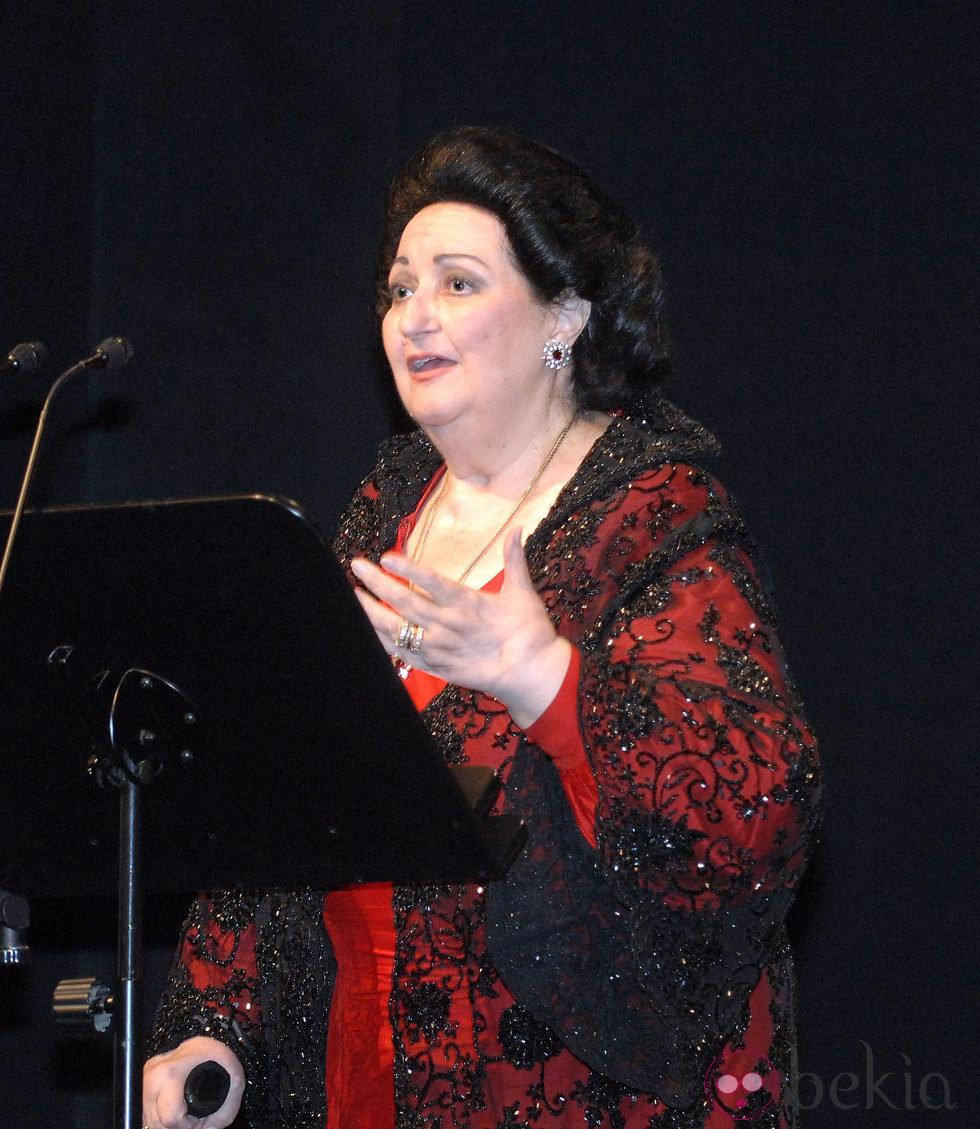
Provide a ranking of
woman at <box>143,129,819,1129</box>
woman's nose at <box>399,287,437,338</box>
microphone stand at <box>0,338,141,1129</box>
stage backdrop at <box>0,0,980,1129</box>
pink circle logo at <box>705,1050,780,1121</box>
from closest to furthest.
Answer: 1. microphone stand at <box>0,338,141,1129</box>
2. woman at <box>143,129,819,1129</box>
3. pink circle logo at <box>705,1050,780,1121</box>
4. woman's nose at <box>399,287,437,338</box>
5. stage backdrop at <box>0,0,980,1129</box>

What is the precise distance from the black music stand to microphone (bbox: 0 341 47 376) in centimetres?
40

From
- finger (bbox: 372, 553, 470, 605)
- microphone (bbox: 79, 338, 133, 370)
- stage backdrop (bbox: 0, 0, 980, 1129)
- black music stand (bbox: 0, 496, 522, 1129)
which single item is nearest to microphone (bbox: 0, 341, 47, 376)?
microphone (bbox: 79, 338, 133, 370)

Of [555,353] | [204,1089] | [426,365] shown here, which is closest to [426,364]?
[426,365]

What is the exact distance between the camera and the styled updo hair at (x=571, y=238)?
203 cm

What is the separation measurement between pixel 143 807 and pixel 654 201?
76.3 inches

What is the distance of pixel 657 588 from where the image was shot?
Result: 1.70m

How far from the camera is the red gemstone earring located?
6.71ft

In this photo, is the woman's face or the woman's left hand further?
the woman's face

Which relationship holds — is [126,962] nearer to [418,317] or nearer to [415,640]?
[415,640]

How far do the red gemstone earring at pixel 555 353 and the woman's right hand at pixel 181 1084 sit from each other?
961 millimetres

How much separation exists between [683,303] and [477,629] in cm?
171

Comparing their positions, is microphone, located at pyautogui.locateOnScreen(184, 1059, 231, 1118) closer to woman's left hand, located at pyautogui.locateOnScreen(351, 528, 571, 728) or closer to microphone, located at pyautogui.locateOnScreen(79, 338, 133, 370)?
woman's left hand, located at pyautogui.locateOnScreen(351, 528, 571, 728)

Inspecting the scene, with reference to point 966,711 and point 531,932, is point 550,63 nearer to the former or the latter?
point 966,711

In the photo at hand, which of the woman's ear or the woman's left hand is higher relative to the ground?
the woman's ear
